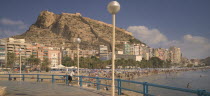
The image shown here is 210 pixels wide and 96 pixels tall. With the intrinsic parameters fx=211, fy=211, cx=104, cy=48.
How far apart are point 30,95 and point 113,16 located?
21.9 ft

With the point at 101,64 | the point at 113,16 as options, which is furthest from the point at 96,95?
the point at 101,64

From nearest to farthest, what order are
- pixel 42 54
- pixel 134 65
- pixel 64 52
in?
pixel 42 54
pixel 134 65
pixel 64 52

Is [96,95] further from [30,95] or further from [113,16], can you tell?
[113,16]

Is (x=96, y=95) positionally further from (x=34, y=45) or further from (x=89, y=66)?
(x=34, y=45)

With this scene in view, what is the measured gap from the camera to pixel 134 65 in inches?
5443

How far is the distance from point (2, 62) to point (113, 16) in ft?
316

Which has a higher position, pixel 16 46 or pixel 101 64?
pixel 16 46

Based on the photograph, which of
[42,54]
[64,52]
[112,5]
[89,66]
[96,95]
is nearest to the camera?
[112,5]

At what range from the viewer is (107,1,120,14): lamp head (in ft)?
25.7

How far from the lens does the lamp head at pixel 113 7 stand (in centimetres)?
784

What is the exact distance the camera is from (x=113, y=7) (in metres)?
7.85

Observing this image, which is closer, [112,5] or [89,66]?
[112,5]

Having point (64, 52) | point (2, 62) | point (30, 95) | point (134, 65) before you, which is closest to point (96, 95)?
point (30, 95)

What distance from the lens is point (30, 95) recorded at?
11445mm
